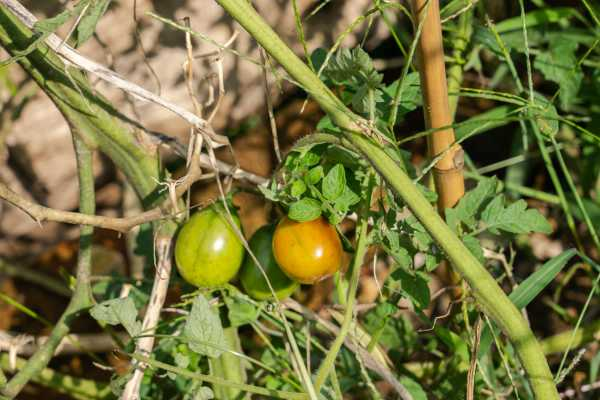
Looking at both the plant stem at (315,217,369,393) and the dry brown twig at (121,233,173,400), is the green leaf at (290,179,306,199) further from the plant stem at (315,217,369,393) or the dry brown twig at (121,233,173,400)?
the dry brown twig at (121,233,173,400)

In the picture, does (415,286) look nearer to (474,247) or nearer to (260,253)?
(474,247)

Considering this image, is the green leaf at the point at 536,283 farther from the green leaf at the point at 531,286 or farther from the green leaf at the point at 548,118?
the green leaf at the point at 548,118

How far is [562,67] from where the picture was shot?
1.36m

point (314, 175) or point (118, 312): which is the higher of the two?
point (314, 175)

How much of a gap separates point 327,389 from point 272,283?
177mm

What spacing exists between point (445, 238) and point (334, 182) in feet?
0.63

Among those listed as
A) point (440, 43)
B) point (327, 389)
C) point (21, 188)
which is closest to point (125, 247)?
point (21, 188)

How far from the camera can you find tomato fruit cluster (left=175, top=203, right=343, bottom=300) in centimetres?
100

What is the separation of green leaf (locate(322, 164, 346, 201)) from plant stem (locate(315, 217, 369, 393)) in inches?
2.1

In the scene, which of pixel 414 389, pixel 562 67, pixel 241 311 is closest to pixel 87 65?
pixel 241 311

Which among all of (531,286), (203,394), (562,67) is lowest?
(203,394)

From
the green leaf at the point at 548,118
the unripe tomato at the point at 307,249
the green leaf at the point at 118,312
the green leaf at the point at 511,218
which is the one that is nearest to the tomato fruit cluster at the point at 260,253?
the unripe tomato at the point at 307,249

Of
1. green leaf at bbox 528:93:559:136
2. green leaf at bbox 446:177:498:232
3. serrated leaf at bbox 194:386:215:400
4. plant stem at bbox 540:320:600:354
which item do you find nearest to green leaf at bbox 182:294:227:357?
serrated leaf at bbox 194:386:215:400

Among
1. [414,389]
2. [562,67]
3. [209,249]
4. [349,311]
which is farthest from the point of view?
[562,67]
